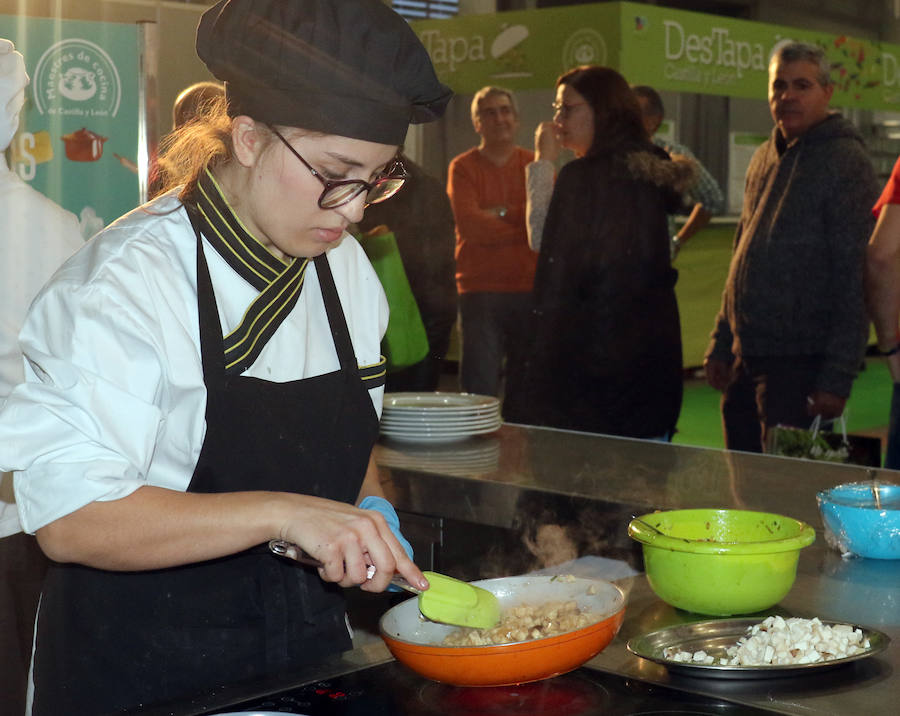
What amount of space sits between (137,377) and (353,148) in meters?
0.36

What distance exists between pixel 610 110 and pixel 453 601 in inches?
99.4

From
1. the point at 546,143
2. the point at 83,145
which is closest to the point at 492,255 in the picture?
the point at 546,143

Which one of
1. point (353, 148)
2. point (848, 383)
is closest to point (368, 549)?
point (353, 148)

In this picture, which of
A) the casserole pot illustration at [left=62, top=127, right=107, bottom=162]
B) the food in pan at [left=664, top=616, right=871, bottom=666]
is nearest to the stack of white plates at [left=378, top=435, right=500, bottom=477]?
the food in pan at [left=664, top=616, right=871, bottom=666]

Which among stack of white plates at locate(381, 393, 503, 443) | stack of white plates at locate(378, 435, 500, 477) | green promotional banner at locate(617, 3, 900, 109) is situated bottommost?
stack of white plates at locate(378, 435, 500, 477)

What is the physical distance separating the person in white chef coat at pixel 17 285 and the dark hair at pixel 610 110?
1.70 metres

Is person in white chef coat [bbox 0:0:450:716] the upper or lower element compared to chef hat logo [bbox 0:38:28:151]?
lower

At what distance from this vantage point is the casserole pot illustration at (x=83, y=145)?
282 cm

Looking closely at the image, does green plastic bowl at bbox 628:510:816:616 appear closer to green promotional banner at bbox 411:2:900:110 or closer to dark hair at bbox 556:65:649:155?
dark hair at bbox 556:65:649:155

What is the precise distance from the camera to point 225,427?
1382mm

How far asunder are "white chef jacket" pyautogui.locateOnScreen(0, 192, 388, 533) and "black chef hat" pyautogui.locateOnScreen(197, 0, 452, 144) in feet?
0.67

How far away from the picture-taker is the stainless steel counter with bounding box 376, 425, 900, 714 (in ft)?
3.98

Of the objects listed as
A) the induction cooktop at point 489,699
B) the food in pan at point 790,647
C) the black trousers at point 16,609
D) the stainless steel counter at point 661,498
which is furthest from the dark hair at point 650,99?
the induction cooktop at point 489,699

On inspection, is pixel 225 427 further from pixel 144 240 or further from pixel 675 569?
pixel 675 569
